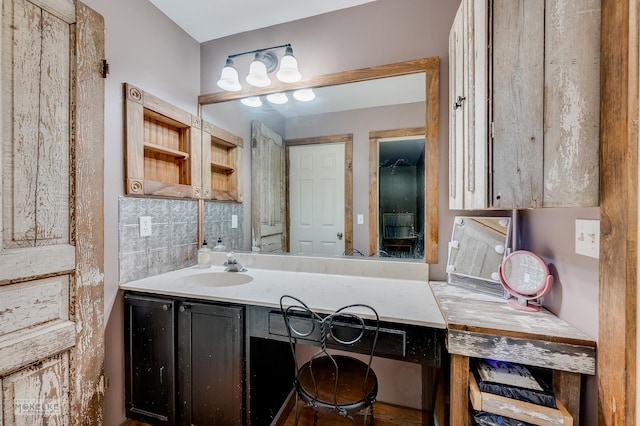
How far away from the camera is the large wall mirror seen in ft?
5.08

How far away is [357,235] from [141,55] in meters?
1.70

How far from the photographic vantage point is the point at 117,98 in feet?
4.75

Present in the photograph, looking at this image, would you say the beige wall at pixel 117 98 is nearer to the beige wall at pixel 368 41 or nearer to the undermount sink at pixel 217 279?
the undermount sink at pixel 217 279

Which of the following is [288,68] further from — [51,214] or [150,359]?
[150,359]

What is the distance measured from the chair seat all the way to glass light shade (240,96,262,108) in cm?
169

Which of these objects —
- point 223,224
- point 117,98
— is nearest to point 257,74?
point 117,98

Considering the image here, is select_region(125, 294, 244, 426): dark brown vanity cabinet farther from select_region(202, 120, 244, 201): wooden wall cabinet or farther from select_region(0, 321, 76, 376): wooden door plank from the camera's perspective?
select_region(202, 120, 244, 201): wooden wall cabinet

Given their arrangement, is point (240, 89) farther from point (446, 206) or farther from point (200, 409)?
point (200, 409)

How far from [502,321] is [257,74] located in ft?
6.11

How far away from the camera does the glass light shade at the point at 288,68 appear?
1.66 metres

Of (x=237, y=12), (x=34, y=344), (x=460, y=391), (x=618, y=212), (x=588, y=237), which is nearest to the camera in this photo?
(x=618, y=212)

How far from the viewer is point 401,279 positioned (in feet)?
5.12

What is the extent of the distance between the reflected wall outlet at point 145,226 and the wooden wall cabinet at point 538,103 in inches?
68.5

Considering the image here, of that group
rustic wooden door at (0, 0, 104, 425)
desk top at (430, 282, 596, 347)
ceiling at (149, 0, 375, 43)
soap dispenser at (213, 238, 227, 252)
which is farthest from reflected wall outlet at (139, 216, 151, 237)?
desk top at (430, 282, 596, 347)
